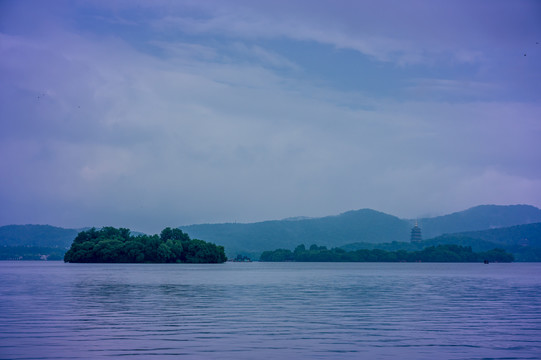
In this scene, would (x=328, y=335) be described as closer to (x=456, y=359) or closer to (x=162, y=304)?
(x=456, y=359)

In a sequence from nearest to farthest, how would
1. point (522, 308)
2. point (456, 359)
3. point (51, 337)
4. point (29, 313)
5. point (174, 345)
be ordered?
point (456, 359)
point (174, 345)
point (51, 337)
point (29, 313)
point (522, 308)

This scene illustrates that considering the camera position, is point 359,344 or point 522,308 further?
point 522,308

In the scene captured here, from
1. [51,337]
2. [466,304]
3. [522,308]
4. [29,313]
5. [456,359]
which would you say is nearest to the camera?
[456,359]

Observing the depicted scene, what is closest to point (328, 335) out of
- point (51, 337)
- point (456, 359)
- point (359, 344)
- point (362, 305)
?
point (359, 344)

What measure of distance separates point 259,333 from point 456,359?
10071mm

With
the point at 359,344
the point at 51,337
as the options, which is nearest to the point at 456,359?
the point at 359,344

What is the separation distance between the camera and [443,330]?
3102cm

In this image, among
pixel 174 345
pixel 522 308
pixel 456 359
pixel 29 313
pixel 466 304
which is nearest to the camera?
pixel 456 359

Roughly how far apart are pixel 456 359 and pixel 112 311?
24025 millimetres

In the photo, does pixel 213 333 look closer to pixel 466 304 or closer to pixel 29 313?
pixel 29 313

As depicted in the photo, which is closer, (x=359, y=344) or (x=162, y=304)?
(x=359, y=344)

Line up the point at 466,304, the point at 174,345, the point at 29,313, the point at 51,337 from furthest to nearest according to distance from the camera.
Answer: the point at 466,304
the point at 29,313
the point at 51,337
the point at 174,345

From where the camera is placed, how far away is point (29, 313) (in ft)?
125

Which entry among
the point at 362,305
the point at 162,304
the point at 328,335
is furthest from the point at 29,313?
the point at 362,305
